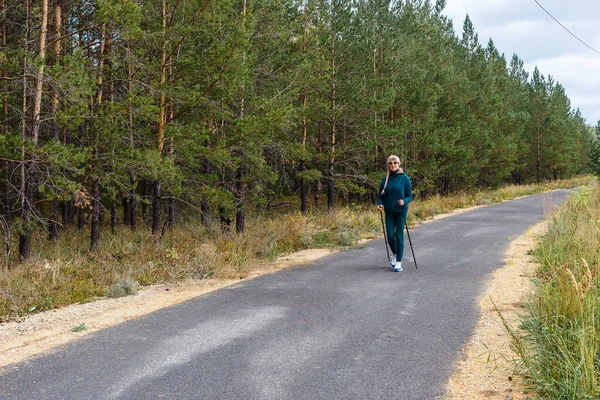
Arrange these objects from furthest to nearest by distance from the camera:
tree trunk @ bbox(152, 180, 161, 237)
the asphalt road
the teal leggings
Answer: tree trunk @ bbox(152, 180, 161, 237) → the teal leggings → the asphalt road

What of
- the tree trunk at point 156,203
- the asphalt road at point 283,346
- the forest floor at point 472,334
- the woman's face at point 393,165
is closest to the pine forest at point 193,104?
the tree trunk at point 156,203

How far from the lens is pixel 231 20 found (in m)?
12.6

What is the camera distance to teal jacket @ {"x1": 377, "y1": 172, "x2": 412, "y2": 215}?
8.67 metres

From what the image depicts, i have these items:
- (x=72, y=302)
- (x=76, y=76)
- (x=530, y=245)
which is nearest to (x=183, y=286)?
(x=72, y=302)

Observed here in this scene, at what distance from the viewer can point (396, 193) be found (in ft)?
28.5

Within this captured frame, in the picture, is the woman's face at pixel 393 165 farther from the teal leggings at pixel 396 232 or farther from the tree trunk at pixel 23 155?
the tree trunk at pixel 23 155

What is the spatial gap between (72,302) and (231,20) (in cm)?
868

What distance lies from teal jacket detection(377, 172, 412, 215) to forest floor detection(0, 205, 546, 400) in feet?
6.75

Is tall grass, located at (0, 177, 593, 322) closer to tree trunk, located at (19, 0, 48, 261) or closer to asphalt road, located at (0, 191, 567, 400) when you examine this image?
tree trunk, located at (19, 0, 48, 261)

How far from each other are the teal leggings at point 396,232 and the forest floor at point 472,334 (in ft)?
5.49

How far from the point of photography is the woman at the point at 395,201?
8672 millimetres

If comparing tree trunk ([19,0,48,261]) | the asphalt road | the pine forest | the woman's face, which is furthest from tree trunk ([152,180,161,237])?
the woman's face

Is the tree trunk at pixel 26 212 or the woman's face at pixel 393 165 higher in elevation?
the woman's face at pixel 393 165

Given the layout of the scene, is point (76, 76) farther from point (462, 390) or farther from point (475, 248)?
point (475, 248)
